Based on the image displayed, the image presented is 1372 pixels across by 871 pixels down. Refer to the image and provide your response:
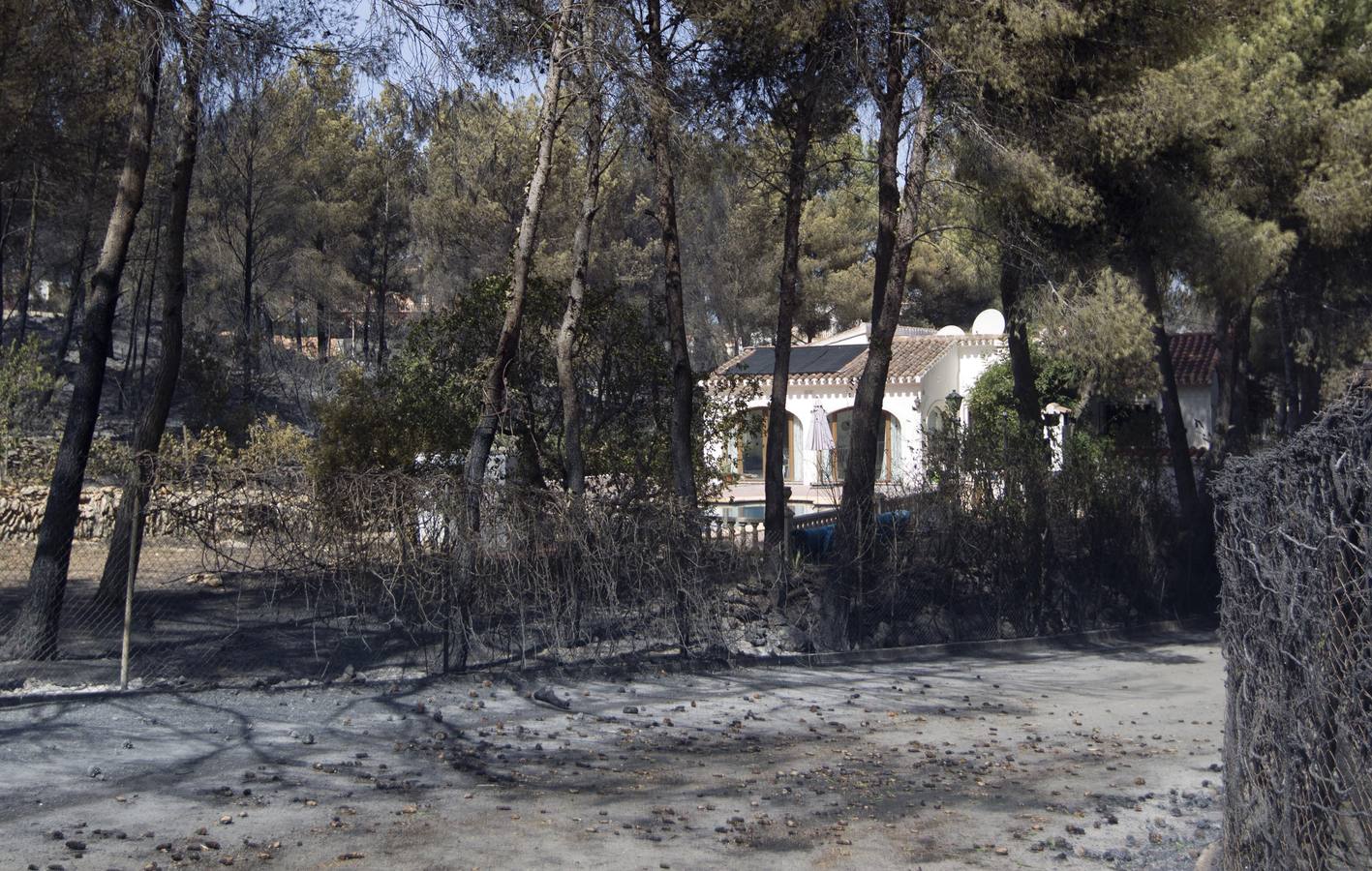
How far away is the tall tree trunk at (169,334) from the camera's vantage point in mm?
10824

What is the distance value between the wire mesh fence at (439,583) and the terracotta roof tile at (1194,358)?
72.0ft

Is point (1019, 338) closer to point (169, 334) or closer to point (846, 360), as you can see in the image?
point (169, 334)

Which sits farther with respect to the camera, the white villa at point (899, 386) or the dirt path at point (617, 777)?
the white villa at point (899, 386)

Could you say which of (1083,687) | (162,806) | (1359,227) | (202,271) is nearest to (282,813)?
(162,806)

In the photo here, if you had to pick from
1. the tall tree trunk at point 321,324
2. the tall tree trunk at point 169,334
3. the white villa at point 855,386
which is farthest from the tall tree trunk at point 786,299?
the tall tree trunk at point 321,324

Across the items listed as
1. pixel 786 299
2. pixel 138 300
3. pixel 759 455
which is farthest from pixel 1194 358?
pixel 138 300

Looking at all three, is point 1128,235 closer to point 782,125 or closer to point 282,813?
point 782,125

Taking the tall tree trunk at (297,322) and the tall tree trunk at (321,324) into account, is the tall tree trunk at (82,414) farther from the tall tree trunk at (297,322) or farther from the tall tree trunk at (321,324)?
the tall tree trunk at (297,322)

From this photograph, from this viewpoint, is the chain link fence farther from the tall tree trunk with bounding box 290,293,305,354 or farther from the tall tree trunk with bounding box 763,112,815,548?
the tall tree trunk with bounding box 290,293,305,354

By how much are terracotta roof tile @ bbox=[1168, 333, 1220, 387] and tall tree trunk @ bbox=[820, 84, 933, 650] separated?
20.6 metres

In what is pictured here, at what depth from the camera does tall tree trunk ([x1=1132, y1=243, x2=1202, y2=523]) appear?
1859 centimetres

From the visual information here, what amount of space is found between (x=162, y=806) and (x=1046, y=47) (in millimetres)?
13084

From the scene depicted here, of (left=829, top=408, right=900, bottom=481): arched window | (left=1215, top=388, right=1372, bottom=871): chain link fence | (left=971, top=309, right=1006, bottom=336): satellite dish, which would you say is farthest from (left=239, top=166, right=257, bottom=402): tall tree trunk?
(left=1215, top=388, right=1372, bottom=871): chain link fence

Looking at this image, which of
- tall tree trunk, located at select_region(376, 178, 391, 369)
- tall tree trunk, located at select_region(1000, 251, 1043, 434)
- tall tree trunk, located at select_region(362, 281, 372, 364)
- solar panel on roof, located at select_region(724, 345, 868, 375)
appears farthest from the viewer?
tall tree trunk, located at select_region(362, 281, 372, 364)
